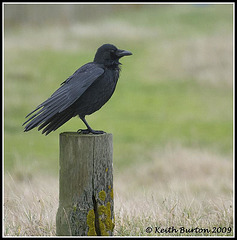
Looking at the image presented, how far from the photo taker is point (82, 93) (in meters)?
4.25

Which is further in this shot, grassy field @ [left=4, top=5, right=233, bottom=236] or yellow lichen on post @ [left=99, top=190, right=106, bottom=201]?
grassy field @ [left=4, top=5, right=233, bottom=236]

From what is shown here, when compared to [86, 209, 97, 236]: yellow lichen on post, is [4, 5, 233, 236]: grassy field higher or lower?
higher

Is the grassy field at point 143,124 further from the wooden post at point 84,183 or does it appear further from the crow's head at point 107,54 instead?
the crow's head at point 107,54

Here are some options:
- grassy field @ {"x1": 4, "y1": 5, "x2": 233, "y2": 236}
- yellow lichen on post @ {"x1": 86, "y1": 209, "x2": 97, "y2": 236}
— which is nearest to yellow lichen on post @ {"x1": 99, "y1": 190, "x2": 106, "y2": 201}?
yellow lichen on post @ {"x1": 86, "y1": 209, "x2": 97, "y2": 236}

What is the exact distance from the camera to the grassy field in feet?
16.8

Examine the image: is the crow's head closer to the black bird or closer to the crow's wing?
the black bird

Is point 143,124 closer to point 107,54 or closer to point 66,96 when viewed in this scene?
point 107,54

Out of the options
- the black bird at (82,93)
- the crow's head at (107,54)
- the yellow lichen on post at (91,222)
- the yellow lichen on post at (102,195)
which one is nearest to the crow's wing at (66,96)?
the black bird at (82,93)

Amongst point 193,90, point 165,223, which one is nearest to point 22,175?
point 165,223

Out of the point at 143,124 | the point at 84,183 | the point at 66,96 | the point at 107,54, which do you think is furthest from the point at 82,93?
the point at 143,124

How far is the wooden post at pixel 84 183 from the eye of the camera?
422 cm

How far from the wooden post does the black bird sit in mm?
253

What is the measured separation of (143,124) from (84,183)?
26.1 feet

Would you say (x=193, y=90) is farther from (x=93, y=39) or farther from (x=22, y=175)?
(x=22, y=175)
